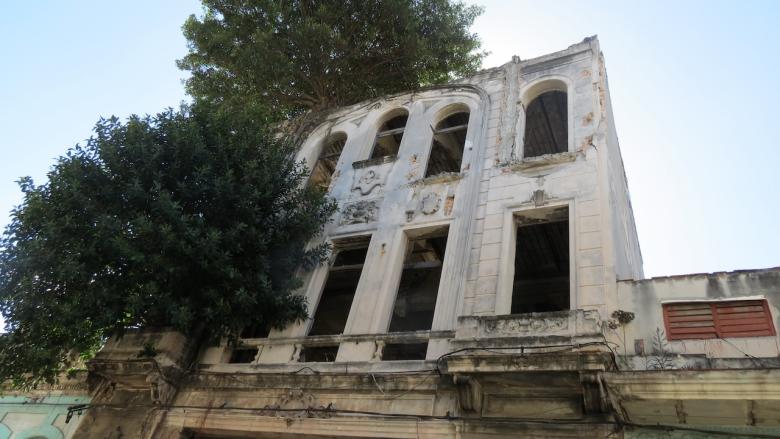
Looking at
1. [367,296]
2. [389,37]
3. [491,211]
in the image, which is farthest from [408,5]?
[367,296]

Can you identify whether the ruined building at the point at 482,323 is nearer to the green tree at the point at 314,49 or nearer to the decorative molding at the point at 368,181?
the decorative molding at the point at 368,181

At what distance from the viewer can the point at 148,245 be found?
27.4 feet

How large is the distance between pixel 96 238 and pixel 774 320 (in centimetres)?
955

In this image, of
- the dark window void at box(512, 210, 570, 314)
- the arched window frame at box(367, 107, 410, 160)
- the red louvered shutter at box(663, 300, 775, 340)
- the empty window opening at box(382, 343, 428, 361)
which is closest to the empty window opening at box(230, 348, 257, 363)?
the empty window opening at box(382, 343, 428, 361)

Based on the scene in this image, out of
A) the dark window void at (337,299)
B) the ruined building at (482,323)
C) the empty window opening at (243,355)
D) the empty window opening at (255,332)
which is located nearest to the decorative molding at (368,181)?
the ruined building at (482,323)

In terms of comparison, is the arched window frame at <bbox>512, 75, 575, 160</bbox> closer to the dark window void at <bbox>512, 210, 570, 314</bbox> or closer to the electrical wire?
the dark window void at <bbox>512, 210, 570, 314</bbox>

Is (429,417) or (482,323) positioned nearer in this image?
(429,417)

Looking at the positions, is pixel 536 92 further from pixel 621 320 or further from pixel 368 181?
pixel 621 320

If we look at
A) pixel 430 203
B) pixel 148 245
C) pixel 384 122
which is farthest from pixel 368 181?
pixel 148 245

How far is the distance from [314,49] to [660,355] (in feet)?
40.0

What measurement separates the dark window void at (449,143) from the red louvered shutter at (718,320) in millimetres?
6483

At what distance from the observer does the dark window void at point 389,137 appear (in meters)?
12.9

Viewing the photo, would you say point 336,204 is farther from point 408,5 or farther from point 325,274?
point 408,5

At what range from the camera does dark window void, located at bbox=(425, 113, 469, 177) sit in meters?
12.1
